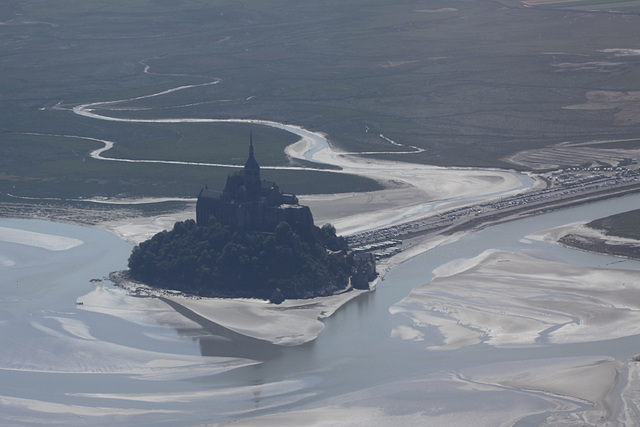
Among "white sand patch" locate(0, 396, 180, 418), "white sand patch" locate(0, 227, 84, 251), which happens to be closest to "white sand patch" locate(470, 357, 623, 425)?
"white sand patch" locate(0, 396, 180, 418)

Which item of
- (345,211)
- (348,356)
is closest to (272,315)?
(348,356)

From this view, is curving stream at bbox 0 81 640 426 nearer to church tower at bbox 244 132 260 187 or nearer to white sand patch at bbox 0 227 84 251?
white sand patch at bbox 0 227 84 251

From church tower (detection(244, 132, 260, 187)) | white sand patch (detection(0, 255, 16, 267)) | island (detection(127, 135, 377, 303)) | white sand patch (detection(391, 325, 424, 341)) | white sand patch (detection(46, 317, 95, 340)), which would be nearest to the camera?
white sand patch (detection(391, 325, 424, 341))

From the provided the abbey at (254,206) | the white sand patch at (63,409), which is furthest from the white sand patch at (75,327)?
Result: the abbey at (254,206)

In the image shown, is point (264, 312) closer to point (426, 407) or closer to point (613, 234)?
point (426, 407)

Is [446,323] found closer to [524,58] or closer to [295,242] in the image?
[295,242]

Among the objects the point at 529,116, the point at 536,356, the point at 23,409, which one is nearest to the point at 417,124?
the point at 529,116

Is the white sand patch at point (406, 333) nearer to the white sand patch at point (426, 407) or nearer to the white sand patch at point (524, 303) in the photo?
the white sand patch at point (524, 303)
